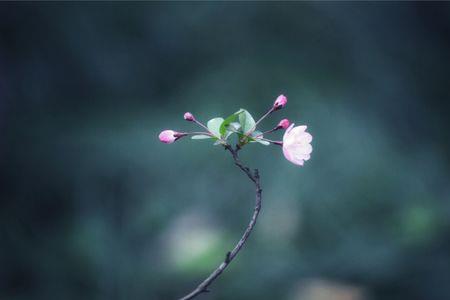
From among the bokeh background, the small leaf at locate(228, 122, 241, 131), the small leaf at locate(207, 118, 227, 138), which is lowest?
the small leaf at locate(228, 122, 241, 131)

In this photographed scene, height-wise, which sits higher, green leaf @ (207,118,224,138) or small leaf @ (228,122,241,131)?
green leaf @ (207,118,224,138)

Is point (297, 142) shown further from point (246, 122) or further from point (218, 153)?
point (218, 153)

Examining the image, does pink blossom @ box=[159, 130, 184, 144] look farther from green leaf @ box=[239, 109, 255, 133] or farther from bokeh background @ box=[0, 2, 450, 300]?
bokeh background @ box=[0, 2, 450, 300]

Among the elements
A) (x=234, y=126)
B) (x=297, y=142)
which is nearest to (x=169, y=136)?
(x=234, y=126)

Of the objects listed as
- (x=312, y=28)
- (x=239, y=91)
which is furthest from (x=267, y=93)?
(x=312, y=28)

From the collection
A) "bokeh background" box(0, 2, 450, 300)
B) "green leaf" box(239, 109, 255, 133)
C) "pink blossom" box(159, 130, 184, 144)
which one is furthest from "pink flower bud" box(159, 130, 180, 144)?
"bokeh background" box(0, 2, 450, 300)
